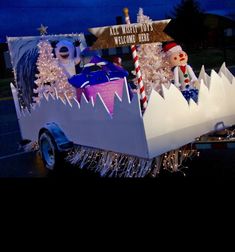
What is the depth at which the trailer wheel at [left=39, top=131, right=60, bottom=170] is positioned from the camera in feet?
17.4

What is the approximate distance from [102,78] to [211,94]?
1.66 metres

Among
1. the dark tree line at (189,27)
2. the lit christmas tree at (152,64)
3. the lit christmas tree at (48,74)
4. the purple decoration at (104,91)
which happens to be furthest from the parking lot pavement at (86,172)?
the dark tree line at (189,27)

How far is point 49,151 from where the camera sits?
578cm

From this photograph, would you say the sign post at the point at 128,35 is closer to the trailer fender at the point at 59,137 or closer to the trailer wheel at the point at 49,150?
the trailer fender at the point at 59,137

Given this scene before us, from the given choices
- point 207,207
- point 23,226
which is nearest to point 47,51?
point 23,226

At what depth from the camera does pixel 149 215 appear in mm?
3715

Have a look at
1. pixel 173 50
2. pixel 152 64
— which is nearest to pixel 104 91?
pixel 173 50

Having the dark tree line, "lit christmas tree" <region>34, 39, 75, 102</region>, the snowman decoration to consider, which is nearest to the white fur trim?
"lit christmas tree" <region>34, 39, 75, 102</region>

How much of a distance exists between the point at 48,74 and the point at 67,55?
2.36ft

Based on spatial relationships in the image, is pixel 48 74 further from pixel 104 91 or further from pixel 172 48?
pixel 172 48

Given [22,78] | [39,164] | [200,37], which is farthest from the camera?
[200,37]

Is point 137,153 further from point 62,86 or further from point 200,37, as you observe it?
point 200,37

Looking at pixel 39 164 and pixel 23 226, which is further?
pixel 39 164

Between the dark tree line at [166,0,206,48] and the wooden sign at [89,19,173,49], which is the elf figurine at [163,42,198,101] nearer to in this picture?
the wooden sign at [89,19,173,49]
